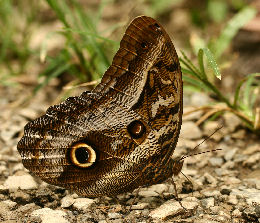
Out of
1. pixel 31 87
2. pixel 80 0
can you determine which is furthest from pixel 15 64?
pixel 80 0

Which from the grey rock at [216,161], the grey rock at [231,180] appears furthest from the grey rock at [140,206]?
the grey rock at [216,161]

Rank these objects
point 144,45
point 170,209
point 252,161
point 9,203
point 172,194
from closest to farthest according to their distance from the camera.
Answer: point 144,45 → point 170,209 → point 9,203 → point 172,194 → point 252,161

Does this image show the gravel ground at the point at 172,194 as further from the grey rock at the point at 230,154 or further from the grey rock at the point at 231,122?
the grey rock at the point at 231,122

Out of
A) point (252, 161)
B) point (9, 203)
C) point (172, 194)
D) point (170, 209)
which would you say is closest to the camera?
point (170, 209)

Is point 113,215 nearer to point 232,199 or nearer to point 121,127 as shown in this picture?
point 121,127

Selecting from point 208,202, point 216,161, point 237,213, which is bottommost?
point 237,213

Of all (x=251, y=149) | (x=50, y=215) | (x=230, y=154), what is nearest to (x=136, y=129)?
(x=50, y=215)

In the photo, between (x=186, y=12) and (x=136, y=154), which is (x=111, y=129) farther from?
(x=186, y=12)
